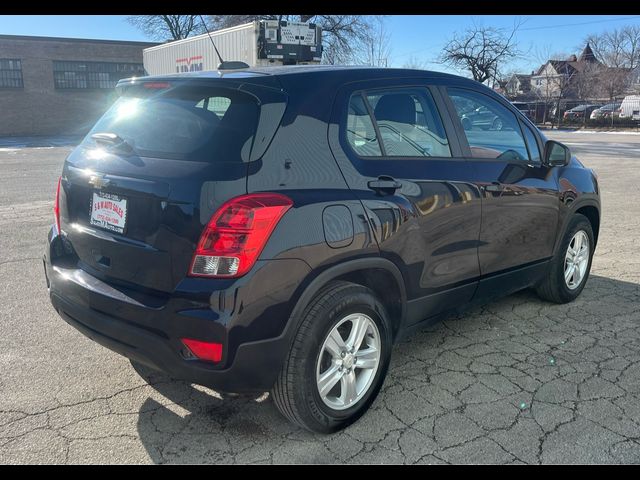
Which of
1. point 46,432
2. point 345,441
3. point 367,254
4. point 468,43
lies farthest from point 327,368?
point 468,43

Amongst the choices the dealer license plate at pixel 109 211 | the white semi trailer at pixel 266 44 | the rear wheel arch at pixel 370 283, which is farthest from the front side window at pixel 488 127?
the white semi trailer at pixel 266 44

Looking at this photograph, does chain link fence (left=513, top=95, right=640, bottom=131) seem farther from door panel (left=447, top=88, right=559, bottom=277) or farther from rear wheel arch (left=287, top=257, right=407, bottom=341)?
rear wheel arch (left=287, top=257, right=407, bottom=341)

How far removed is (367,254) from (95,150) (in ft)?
5.08

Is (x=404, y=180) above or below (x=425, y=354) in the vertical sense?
above

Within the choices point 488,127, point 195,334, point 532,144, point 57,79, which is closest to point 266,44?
point 532,144

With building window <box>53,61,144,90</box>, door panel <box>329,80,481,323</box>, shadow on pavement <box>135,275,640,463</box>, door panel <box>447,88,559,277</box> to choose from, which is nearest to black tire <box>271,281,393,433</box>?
shadow on pavement <box>135,275,640,463</box>

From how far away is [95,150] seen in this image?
3045 millimetres

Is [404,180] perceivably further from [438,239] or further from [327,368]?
[327,368]

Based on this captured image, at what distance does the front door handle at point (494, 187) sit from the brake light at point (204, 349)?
2.02 meters

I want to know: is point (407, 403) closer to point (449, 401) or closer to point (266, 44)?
point (449, 401)

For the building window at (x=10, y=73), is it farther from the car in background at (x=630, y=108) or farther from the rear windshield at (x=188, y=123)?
the car in background at (x=630, y=108)

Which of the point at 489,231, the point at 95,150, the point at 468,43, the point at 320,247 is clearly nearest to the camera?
the point at 320,247

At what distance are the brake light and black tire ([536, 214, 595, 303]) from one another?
296 centimetres

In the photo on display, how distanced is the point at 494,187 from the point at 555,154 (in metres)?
0.88
